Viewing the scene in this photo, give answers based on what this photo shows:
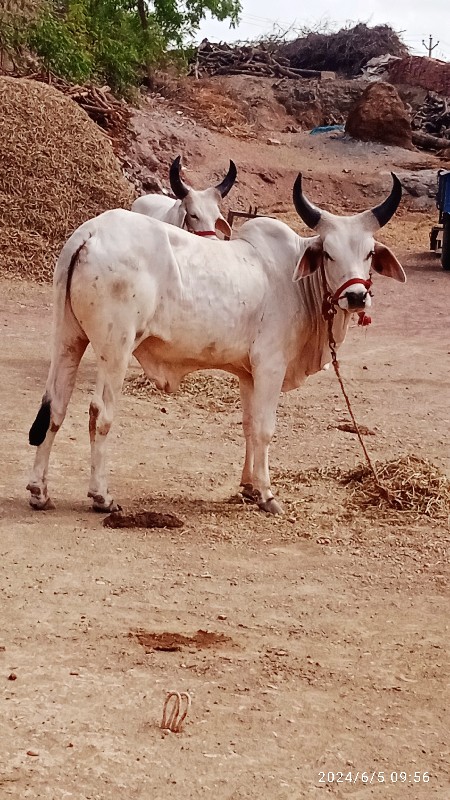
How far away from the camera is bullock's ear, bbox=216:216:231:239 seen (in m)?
7.85

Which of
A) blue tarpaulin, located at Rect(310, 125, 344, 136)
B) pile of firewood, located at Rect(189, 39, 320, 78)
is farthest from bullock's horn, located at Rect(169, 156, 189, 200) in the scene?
pile of firewood, located at Rect(189, 39, 320, 78)

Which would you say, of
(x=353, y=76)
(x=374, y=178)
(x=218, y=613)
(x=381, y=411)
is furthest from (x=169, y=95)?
(x=218, y=613)

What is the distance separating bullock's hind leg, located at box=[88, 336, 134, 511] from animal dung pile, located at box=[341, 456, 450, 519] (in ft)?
4.79

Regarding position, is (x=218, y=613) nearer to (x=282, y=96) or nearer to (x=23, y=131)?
(x=23, y=131)

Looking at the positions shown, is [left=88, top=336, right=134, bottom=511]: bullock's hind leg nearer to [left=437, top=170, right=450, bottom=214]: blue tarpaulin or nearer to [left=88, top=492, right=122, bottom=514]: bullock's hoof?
[left=88, top=492, right=122, bottom=514]: bullock's hoof

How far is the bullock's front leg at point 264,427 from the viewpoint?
594 centimetres

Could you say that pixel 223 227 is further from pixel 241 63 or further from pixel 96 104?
pixel 241 63

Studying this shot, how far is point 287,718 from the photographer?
3.63 metres

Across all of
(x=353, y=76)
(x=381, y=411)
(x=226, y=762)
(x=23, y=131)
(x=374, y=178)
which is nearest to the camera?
(x=226, y=762)

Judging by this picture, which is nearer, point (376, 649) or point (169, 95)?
point (376, 649)

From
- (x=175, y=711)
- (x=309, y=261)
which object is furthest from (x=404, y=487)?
(x=175, y=711)

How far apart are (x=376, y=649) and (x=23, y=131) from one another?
11.3 meters

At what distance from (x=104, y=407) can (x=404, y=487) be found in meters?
1.80

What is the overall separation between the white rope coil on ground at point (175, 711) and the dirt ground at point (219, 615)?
3 centimetres
